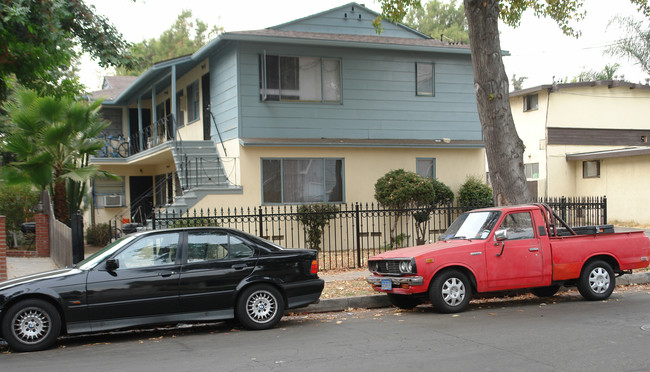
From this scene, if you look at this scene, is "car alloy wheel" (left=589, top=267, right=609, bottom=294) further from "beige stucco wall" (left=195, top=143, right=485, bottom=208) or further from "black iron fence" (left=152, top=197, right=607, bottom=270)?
"beige stucco wall" (left=195, top=143, right=485, bottom=208)

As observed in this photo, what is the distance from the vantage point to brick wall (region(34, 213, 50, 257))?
17.3m

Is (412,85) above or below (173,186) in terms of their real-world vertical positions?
above

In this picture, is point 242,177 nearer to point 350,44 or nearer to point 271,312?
point 350,44

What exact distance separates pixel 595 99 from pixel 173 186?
20944mm

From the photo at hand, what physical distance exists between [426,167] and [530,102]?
520 inches

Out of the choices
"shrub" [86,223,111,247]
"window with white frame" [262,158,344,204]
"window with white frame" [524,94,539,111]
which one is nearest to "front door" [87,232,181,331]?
"window with white frame" [262,158,344,204]

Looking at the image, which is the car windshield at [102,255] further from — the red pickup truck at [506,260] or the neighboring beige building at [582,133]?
the neighboring beige building at [582,133]

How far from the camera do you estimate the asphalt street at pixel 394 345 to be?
633cm

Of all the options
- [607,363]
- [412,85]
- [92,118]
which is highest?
[412,85]

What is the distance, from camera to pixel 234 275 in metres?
8.49

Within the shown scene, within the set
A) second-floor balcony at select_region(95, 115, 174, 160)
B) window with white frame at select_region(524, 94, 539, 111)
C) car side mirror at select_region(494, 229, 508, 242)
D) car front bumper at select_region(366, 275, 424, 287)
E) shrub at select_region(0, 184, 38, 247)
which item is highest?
window with white frame at select_region(524, 94, 539, 111)

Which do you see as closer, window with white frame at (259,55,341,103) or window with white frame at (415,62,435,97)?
window with white frame at (259,55,341,103)

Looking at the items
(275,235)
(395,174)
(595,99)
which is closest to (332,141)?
(395,174)

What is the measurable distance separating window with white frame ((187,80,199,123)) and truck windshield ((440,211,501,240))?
42.5ft
